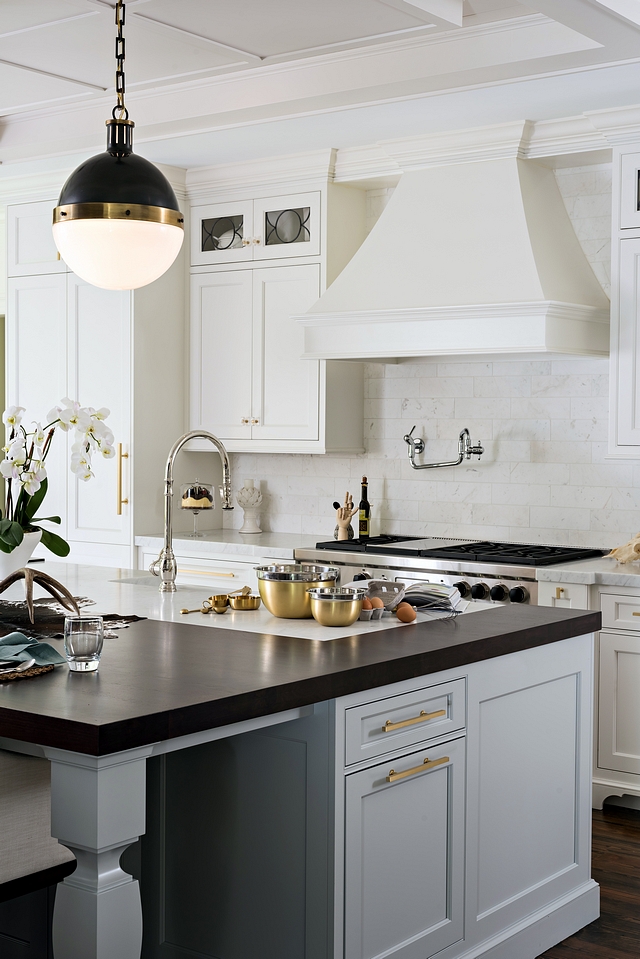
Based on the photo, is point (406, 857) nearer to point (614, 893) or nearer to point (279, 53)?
point (614, 893)

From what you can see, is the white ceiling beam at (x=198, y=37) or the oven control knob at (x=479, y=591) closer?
the white ceiling beam at (x=198, y=37)

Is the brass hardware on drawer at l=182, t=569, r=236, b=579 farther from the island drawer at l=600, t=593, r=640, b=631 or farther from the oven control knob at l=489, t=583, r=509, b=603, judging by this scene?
the island drawer at l=600, t=593, r=640, b=631

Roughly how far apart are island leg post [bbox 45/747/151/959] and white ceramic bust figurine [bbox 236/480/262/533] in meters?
4.10

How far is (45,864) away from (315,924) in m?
0.58

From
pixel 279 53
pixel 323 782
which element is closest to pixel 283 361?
pixel 279 53

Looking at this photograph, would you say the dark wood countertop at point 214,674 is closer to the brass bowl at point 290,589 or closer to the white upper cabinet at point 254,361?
the brass bowl at point 290,589

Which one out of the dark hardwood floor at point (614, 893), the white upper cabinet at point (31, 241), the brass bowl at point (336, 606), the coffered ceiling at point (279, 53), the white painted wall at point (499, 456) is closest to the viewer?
the brass bowl at point (336, 606)

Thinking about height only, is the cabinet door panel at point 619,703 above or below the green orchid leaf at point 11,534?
below

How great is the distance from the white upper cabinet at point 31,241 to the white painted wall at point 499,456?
170 centimetres

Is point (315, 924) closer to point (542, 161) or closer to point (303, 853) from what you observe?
point (303, 853)

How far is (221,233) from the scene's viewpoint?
585cm

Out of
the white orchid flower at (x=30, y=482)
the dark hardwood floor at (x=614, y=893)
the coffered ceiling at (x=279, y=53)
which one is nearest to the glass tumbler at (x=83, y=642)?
the white orchid flower at (x=30, y=482)

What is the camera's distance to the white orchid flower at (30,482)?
3139mm

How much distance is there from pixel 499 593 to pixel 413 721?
1965 mm
